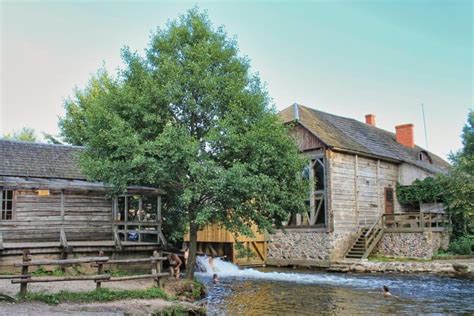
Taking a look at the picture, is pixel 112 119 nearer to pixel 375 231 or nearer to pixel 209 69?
pixel 209 69

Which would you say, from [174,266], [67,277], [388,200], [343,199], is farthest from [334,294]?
[388,200]

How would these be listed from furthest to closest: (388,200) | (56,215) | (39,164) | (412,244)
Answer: (388,200) → (412,244) → (39,164) → (56,215)

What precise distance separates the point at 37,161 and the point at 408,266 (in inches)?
691

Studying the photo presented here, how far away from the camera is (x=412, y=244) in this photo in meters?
25.7

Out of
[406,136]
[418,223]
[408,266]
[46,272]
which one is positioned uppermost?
[406,136]

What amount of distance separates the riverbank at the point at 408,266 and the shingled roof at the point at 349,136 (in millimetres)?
6253

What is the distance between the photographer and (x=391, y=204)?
98.1ft

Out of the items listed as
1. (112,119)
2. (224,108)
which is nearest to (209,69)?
(224,108)

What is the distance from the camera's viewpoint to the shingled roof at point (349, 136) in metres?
27.2

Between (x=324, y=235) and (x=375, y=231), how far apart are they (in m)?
2.98

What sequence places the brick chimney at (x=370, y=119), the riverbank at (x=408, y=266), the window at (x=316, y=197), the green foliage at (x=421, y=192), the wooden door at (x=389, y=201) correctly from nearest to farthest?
the riverbank at (x=408, y=266)
the window at (x=316, y=197)
the green foliage at (x=421, y=192)
the wooden door at (x=389, y=201)
the brick chimney at (x=370, y=119)

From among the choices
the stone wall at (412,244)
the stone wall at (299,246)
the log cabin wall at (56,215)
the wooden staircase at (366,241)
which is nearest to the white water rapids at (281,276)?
the stone wall at (299,246)

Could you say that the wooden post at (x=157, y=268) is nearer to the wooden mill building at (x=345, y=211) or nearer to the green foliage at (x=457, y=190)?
the wooden mill building at (x=345, y=211)

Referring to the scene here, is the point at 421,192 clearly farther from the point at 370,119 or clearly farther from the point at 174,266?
the point at 174,266
